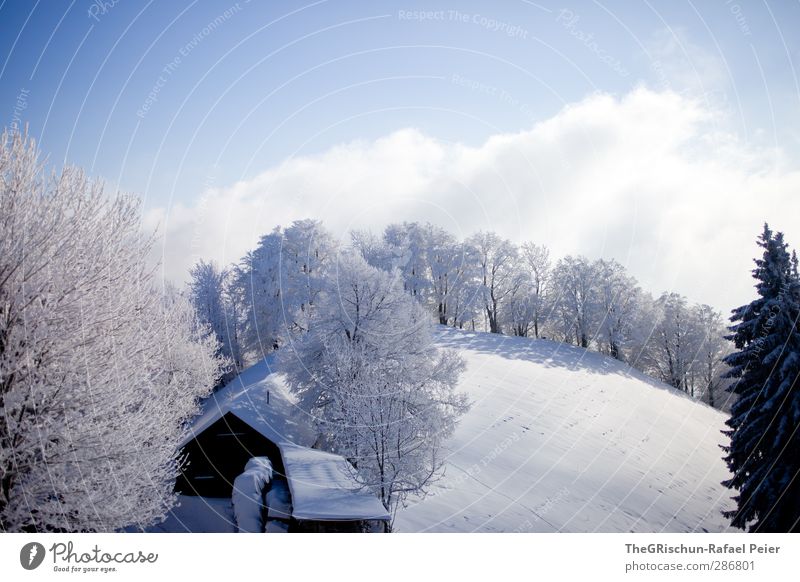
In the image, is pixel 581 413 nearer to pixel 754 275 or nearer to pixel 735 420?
pixel 735 420

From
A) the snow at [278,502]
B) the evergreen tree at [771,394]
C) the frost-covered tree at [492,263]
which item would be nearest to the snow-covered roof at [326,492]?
the snow at [278,502]

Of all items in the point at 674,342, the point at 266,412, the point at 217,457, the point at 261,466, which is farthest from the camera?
the point at 674,342

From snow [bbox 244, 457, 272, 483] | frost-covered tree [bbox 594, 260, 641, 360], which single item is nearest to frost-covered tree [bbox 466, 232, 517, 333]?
frost-covered tree [bbox 594, 260, 641, 360]

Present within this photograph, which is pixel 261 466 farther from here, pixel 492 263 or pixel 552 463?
pixel 492 263

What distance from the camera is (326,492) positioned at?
472 inches

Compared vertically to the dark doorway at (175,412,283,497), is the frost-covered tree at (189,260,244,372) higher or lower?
higher

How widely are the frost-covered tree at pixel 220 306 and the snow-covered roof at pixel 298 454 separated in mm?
12987

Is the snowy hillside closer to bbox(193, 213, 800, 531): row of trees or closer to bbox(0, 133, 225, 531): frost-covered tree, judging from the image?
bbox(193, 213, 800, 531): row of trees

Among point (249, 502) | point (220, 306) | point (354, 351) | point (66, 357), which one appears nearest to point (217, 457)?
point (249, 502)

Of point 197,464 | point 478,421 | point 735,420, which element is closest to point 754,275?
point 735,420

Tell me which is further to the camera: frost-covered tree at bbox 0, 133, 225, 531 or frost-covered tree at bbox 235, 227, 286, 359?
frost-covered tree at bbox 235, 227, 286, 359

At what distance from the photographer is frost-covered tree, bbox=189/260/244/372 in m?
43.9

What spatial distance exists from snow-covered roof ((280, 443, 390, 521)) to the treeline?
28.6 m

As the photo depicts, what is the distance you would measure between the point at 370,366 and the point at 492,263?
1315 inches
